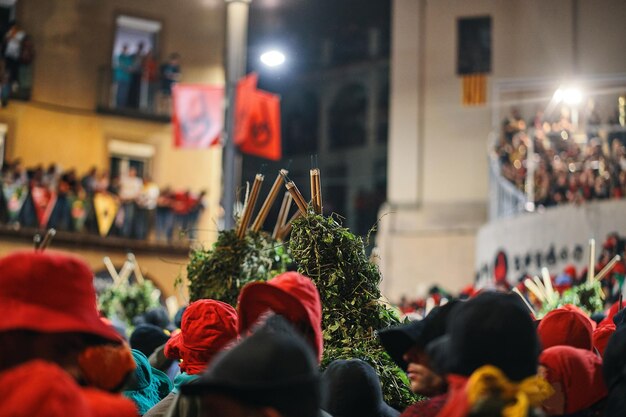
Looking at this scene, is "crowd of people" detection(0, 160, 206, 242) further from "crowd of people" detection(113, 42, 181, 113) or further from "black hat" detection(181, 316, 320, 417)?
"black hat" detection(181, 316, 320, 417)

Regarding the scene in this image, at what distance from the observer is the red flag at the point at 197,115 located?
23.4m

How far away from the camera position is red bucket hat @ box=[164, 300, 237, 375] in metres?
5.72

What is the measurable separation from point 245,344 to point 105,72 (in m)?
30.0

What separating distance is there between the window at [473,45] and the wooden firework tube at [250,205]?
23.7m

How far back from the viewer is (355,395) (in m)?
5.21

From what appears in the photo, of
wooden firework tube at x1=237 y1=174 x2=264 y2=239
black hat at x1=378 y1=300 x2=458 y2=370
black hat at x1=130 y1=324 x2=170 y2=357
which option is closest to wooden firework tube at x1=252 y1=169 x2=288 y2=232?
wooden firework tube at x1=237 y1=174 x2=264 y2=239

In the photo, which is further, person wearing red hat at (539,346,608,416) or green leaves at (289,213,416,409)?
green leaves at (289,213,416,409)

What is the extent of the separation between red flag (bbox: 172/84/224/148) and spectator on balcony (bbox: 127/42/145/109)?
960cm

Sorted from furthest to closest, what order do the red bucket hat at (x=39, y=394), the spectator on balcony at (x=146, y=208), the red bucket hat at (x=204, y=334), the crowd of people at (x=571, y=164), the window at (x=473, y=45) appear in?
1. the window at (x=473, y=45)
2. the spectator on balcony at (x=146, y=208)
3. the crowd of people at (x=571, y=164)
4. the red bucket hat at (x=204, y=334)
5. the red bucket hat at (x=39, y=394)

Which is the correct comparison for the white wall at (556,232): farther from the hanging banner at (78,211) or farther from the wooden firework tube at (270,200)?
the hanging banner at (78,211)

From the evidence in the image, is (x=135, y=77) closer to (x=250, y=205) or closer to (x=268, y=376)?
(x=250, y=205)

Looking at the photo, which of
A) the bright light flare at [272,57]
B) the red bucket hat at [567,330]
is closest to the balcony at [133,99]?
the bright light flare at [272,57]

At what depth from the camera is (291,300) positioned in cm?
475

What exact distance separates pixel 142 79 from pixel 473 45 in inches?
366
